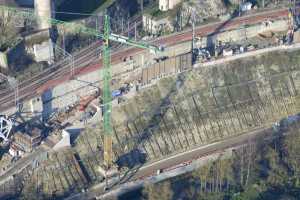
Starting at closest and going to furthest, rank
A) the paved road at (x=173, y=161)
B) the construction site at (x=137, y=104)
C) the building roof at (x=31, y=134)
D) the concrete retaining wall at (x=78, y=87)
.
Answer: the paved road at (x=173, y=161), the construction site at (x=137, y=104), the building roof at (x=31, y=134), the concrete retaining wall at (x=78, y=87)

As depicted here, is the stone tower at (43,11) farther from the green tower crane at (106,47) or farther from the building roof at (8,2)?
the building roof at (8,2)

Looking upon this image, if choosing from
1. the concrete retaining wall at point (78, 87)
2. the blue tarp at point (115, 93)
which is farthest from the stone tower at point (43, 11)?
the blue tarp at point (115, 93)

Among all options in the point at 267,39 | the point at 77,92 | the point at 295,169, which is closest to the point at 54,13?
the point at 77,92

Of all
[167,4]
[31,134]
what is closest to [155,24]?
[167,4]

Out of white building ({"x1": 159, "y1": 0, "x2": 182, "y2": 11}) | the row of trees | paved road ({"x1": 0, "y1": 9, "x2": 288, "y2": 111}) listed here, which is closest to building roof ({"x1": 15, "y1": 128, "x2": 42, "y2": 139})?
paved road ({"x1": 0, "y1": 9, "x2": 288, "y2": 111})

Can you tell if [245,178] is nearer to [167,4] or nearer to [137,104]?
[137,104]

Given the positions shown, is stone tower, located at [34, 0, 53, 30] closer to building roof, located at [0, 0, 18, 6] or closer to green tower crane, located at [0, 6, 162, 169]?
green tower crane, located at [0, 6, 162, 169]
